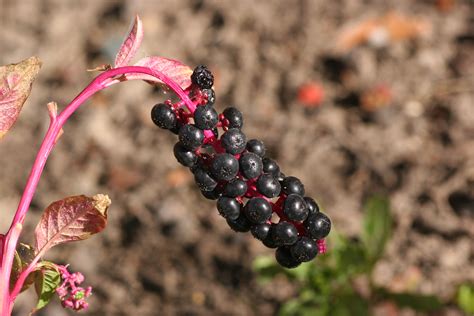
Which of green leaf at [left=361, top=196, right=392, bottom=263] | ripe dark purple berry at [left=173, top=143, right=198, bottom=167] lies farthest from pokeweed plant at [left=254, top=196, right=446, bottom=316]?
ripe dark purple berry at [left=173, top=143, right=198, bottom=167]

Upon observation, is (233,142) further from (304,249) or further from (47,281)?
(47,281)

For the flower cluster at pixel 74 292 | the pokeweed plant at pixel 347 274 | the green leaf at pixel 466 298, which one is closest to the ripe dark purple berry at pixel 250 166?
the flower cluster at pixel 74 292

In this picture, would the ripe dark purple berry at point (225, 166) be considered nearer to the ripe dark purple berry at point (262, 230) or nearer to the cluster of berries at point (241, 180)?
the cluster of berries at point (241, 180)

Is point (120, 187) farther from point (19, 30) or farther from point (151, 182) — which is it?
point (19, 30)

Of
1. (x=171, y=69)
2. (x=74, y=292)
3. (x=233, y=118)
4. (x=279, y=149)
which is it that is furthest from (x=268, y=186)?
(x=279, y=149)

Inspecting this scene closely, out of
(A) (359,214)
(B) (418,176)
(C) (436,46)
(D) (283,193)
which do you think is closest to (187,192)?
(A) (359,214)

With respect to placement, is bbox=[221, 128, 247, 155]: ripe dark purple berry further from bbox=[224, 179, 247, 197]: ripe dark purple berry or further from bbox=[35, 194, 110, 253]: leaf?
bbox=[35, 194, 110, 253]: leaf

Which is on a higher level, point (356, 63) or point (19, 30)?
point (356, 63)
